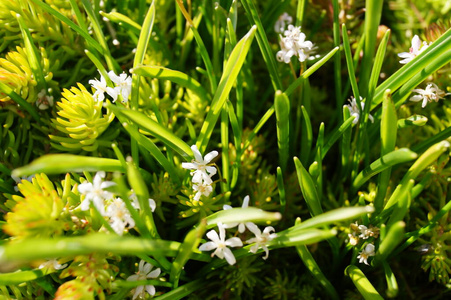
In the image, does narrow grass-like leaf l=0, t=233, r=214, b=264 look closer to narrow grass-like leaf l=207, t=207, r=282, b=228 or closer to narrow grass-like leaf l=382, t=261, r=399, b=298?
narrow grass-like leaf l=207, t=207, r=282, b=228

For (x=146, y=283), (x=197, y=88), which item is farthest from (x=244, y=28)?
(x=146, y=283)

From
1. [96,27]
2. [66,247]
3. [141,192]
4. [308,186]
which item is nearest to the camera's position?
[66,247]

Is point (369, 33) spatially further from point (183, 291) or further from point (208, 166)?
point (183, 291)

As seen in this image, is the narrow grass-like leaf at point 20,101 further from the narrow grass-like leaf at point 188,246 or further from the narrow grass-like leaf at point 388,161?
the narrow grass-like leaf at point 388,161

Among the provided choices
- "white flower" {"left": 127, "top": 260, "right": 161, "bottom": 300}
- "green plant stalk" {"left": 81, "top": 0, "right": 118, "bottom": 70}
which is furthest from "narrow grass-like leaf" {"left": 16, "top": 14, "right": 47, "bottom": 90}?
"white flower" {"left": 127, "top": 260, "right": 161, "bottom": 300}

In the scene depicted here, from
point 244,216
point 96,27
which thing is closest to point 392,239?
point 244,216
